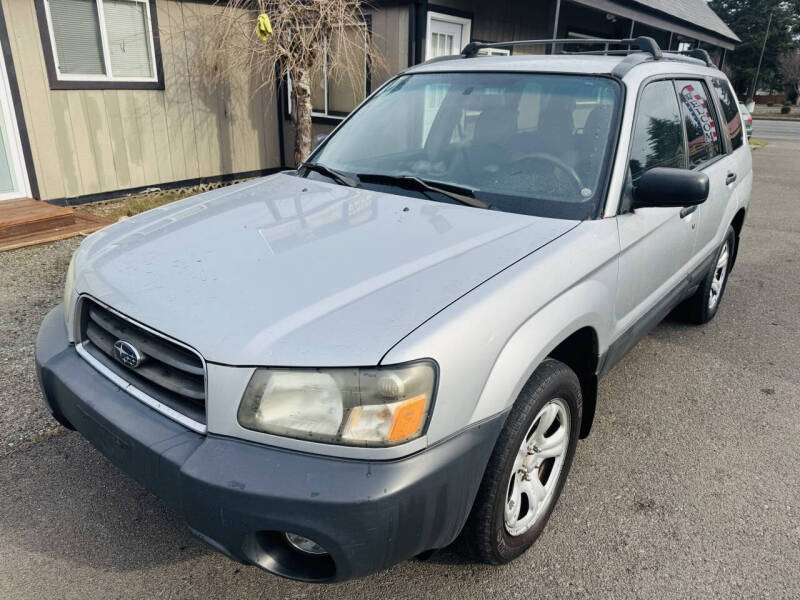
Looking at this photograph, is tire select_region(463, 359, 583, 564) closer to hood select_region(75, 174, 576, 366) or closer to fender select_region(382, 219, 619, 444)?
fender select_region(382, 219, 619, 444)

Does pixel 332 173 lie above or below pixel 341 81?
below

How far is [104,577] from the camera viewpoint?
222 centimetres

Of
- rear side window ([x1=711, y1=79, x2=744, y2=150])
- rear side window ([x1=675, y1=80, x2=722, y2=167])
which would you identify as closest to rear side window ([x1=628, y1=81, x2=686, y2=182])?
rear side window ([x1=675, y1=80, x2=722, y2=167])

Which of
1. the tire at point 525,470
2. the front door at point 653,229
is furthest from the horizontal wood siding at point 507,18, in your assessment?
the tire at point 525,470

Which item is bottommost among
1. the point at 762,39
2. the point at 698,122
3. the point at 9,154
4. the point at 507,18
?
the point at 9,154

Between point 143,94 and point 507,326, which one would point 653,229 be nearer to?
point 507,326

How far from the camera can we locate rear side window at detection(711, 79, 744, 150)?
166 inches

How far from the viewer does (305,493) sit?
159 cm

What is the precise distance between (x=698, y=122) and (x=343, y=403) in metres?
3.11

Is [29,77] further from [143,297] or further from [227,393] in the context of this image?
[227,393]

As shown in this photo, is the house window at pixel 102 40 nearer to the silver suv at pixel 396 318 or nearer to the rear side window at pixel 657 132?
the silver suv at pixel 396 318

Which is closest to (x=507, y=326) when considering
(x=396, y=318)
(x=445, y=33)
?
(x=396, y=318)

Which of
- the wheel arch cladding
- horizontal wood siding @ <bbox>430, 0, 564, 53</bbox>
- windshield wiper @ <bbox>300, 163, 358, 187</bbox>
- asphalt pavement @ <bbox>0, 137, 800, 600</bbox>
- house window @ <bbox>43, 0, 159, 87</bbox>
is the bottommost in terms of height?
asphalt pavement @ <bbox>0, 137, 800, 600</bbox>

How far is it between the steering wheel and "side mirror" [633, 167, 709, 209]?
0.85 ft
